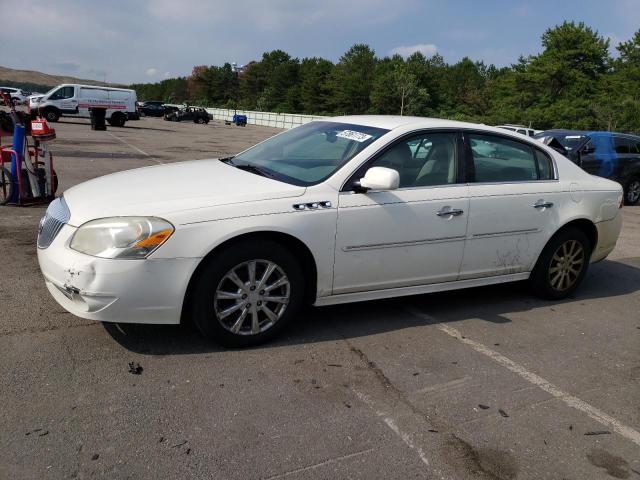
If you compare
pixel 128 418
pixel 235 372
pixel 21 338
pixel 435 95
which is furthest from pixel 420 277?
pixel 435 95

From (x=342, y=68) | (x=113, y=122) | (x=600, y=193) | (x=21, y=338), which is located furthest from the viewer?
(x=342, y=68)

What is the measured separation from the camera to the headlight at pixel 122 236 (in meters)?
3.40

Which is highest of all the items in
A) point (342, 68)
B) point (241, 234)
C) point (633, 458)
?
point (342, 68)

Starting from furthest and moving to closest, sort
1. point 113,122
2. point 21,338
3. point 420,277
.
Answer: point 113,122 < point 420,277 < point 21,338

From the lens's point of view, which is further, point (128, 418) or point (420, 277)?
point (420, 277)

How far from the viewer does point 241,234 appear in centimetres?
363

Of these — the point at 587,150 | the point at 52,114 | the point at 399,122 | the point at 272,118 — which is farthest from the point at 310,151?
the point at 272,118

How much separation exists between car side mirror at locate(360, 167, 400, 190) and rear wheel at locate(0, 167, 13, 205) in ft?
20.0

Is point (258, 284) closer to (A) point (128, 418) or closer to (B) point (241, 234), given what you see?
(B) point (241, 234)

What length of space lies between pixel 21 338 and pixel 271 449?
2003mm

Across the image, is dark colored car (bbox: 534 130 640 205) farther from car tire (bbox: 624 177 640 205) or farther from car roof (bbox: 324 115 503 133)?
car roof (bbox: 324 115 503 133)

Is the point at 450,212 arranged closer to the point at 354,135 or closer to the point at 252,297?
the point at 354,135

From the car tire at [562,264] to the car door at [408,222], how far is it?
3.51 feet

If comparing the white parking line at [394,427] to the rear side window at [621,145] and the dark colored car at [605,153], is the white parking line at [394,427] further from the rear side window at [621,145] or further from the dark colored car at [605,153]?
the rear side window at [621,145]
